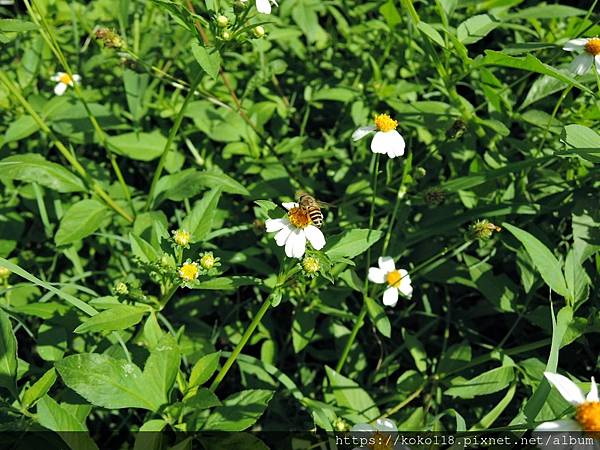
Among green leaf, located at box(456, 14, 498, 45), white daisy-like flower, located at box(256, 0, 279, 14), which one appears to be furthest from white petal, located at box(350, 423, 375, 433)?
green leaf, located at box(456, 14, 498, 45)

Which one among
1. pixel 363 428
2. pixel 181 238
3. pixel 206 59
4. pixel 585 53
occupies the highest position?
pixel 206 59

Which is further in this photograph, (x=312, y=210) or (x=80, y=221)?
(x=80, y=221)

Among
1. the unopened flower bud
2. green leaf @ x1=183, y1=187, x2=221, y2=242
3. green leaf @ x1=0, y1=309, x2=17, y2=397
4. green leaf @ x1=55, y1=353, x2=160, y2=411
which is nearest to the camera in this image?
green leaf @ x1=55, y1=353, x2=160, y2=411

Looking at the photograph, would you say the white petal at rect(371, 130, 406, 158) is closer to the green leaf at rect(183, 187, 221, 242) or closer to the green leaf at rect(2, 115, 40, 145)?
the green leaf at rect(183, 187, 221, 242)

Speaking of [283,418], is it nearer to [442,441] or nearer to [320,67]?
[442,441]

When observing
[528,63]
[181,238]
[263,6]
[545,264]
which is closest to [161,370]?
[181,238]

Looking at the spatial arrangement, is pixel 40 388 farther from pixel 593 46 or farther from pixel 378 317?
pixel 593 46

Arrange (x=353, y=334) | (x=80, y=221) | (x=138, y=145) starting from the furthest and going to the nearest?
1. (x=138, y=145)
2. (x=80, y=221)
3. (x=353, y=334)
